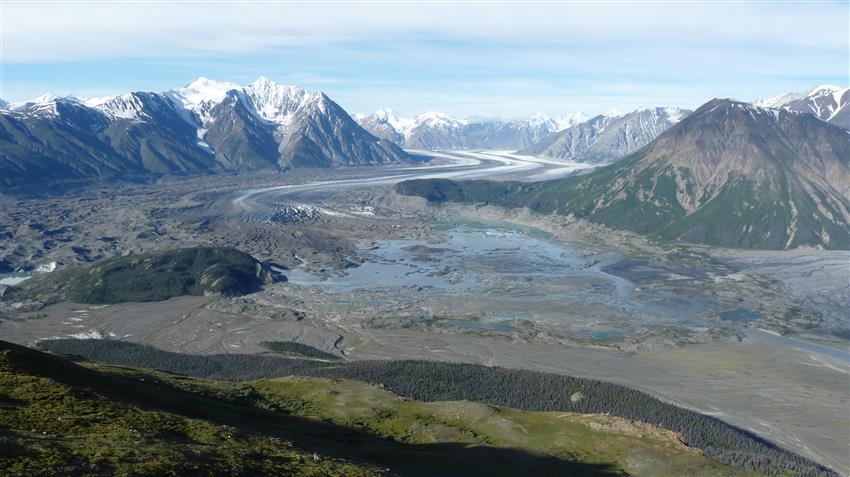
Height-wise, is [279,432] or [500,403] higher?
[279,432]

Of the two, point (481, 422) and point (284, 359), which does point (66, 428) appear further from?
point (284, 359)

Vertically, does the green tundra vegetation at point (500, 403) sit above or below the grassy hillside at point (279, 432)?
below

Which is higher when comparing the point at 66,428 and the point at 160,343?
the point at 66,428

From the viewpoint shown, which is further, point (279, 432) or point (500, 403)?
point (500, 403)

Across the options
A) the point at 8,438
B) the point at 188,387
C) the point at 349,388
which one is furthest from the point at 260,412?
the point at 8,438
